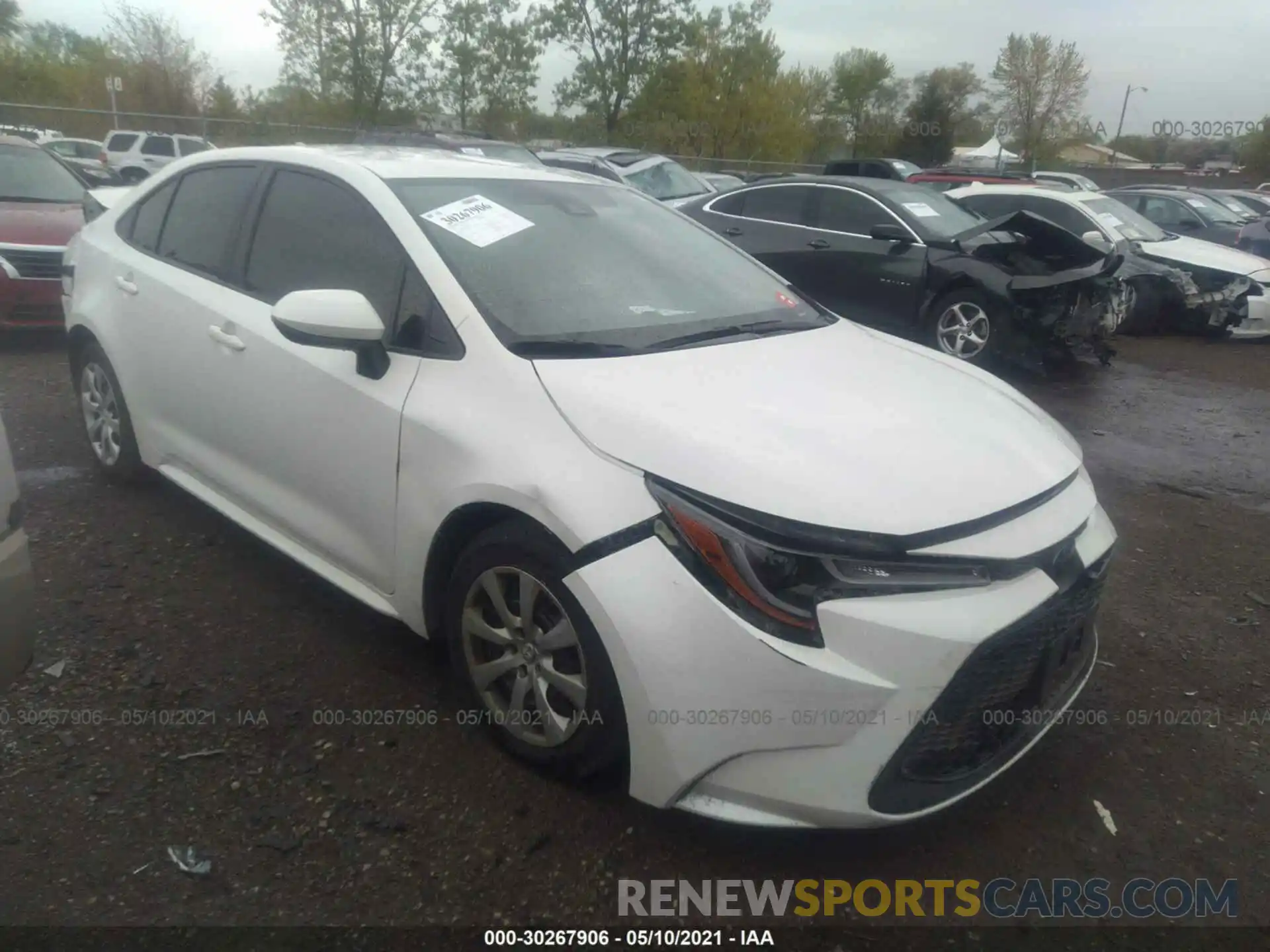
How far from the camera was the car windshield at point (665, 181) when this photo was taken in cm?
1411

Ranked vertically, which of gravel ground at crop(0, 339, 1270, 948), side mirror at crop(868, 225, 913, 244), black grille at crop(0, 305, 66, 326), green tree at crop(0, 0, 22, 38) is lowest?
gravel ground at crop(0, 339, 1270, 948)

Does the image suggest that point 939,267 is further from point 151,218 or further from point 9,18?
point 9,18

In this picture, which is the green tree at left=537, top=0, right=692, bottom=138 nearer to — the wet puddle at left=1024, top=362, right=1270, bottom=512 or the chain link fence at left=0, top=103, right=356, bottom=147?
the chain link fence at left=0, top=103, right=356, bottom=147

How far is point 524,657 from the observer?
Result: 2.59 meters

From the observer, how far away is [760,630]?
212 centimetres

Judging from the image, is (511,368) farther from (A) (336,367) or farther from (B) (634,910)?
(B) (634,910)

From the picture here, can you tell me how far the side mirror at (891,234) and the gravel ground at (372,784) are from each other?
4469 mm

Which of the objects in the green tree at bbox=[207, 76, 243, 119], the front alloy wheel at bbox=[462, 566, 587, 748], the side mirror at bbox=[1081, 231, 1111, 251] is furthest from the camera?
the green tree at bbox=[207, 76, 243, 119]

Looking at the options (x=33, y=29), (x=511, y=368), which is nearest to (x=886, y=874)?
(x=511, y=368)

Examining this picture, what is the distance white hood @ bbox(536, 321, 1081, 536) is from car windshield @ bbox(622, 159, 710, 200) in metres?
11.4

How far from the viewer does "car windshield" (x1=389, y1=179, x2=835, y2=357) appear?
2.84 metres

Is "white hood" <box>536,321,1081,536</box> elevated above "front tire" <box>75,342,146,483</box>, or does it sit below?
above

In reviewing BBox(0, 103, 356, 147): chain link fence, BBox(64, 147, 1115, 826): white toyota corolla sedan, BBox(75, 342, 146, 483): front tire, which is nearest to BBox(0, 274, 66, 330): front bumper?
BBox(75, 342, 146, 483): front tire

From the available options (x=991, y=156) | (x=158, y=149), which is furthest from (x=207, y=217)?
(x=991, y=156)
